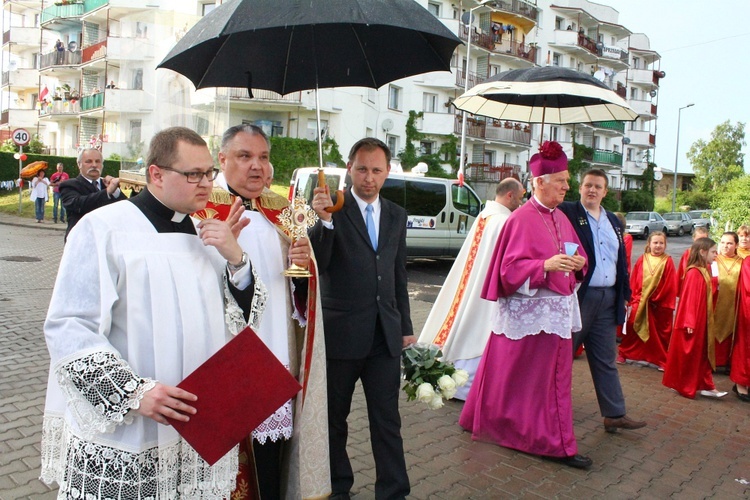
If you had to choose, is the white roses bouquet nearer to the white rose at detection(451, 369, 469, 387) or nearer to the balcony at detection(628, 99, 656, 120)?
the white rose at detection(451, 369, 469, 387)

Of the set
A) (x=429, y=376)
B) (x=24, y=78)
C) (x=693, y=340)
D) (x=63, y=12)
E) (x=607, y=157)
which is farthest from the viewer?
(x=607, y=157)

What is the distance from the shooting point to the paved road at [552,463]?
420 centimetres

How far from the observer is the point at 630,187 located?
211 ft

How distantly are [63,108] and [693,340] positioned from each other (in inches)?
1715

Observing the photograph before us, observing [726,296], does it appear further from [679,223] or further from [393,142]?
[679,223]

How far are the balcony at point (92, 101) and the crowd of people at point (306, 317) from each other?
34.5 metres

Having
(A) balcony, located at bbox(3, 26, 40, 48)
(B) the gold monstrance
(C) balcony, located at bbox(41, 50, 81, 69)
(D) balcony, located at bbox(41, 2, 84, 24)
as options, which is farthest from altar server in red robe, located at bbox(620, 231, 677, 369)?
(A) balcony, located at bbox(3, 26, 40, 48)

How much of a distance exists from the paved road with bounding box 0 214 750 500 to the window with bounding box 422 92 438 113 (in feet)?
111

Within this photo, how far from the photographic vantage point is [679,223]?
3844cm

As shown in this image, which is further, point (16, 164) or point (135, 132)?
point (16, 164)

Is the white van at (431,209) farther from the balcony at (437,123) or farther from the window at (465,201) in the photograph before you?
the balcony at (437,123)

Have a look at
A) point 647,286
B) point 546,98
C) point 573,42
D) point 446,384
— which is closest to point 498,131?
point 573,42

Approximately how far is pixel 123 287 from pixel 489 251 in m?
4.44

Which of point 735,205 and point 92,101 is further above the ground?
→ point 92,101
